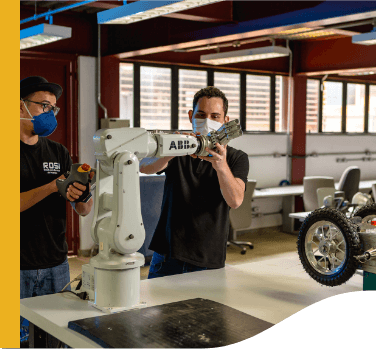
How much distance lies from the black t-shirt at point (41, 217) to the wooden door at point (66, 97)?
3.61 metres

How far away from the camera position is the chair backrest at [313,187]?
22.2 feet

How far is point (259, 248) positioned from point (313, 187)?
3.60 ft

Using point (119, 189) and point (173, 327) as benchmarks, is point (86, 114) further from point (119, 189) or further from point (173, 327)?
point (173, 327)

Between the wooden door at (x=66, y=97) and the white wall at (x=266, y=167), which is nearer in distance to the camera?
the wooden door at (x=66, y=97)

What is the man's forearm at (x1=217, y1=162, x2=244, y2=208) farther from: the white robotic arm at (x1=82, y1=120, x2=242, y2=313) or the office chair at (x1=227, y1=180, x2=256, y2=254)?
the office chair at (x1=227, y1=180, x2=256, y2=254)

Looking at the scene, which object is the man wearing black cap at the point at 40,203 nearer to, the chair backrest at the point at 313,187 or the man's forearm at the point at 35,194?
the man's forearm at the point at 35,194

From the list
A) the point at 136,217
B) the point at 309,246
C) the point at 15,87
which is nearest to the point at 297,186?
the point at 309,246

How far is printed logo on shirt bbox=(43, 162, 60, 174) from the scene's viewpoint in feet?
7.78

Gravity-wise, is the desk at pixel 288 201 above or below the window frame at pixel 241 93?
below

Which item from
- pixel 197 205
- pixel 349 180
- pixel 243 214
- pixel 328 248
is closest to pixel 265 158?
pixel 349 180

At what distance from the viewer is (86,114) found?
611 centimetres

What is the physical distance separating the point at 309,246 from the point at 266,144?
6211mm

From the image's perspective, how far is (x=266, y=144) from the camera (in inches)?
318

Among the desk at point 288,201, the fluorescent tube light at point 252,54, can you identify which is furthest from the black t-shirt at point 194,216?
the desk at point 288,201
